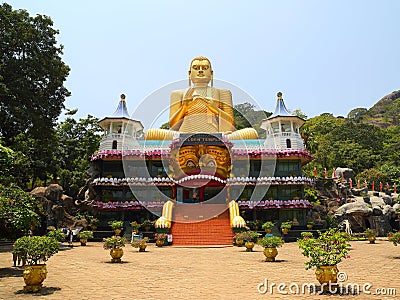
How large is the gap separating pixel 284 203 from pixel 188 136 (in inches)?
311

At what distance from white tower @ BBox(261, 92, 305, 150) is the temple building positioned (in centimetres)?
7

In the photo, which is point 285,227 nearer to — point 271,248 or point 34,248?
point 271,248

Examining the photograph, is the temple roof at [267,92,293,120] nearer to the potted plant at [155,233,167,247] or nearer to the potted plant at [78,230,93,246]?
the potted plant at [155,233,167,247]

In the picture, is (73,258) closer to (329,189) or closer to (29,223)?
(29,223)

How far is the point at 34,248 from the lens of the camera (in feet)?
27.1

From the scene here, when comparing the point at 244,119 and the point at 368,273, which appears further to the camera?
the point at 244,119

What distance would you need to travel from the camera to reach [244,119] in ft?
193

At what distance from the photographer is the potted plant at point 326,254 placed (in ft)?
26.6

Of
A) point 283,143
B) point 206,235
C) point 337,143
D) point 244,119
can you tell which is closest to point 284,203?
point 283,143

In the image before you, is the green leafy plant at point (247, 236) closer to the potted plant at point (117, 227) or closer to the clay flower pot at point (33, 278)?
the potted plant at point (117, 227)

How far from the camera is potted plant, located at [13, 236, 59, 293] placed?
8094 mm

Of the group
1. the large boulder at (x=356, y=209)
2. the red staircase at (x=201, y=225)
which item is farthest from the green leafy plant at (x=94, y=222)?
the large boulder at (x=356, y=209)

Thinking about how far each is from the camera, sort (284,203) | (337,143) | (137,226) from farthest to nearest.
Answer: (337,143)
(284,203)
(137,226)

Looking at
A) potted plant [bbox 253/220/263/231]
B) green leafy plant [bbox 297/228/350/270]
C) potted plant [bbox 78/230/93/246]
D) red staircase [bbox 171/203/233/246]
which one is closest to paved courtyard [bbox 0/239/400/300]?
green leafy plant [bbox 297/228/350/270]
